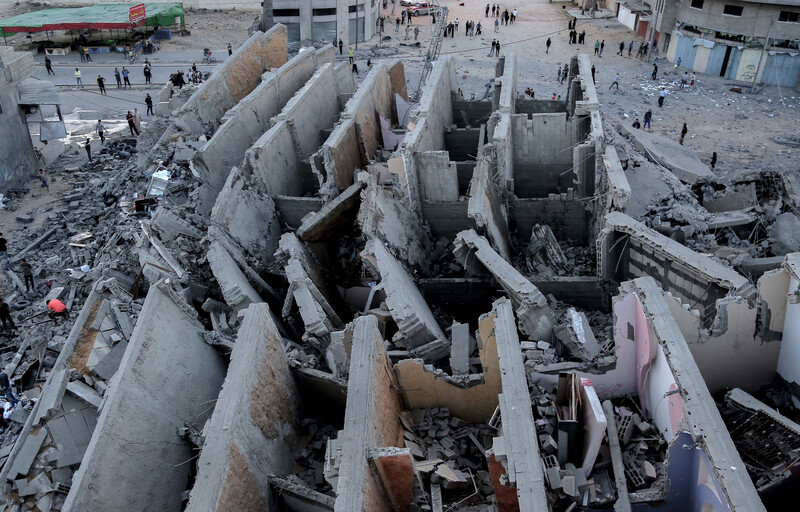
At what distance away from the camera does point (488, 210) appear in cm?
1302

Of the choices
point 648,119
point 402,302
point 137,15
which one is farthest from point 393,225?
point 137,15

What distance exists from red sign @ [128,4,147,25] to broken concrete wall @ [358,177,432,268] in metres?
27.6

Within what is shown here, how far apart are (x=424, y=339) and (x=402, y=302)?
2.29 feet

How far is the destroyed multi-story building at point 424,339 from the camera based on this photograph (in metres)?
7.23

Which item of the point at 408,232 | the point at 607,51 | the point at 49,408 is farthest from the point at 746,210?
the point at 607,51

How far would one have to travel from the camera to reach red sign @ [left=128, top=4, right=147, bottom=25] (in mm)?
34375

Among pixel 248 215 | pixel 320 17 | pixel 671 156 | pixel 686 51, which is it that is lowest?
pixel 248 215

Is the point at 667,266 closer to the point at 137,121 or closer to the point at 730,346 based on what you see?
the point at 730,346

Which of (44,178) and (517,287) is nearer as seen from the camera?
(517,287)

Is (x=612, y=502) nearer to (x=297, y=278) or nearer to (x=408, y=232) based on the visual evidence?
(x=297, y=278)

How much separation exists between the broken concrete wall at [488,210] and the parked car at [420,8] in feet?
102

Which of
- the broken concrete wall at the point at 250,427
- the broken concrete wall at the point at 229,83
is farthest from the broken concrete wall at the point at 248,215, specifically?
the broken concrete wall at the point at 229,83

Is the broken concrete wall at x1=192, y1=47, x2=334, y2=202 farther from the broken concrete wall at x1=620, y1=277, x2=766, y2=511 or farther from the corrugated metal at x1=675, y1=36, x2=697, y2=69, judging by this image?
the corrugated metal at x1=675, y1=36, x2=697, y2=69

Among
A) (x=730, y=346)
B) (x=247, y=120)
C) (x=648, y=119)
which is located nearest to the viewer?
(x=730, y=346)
